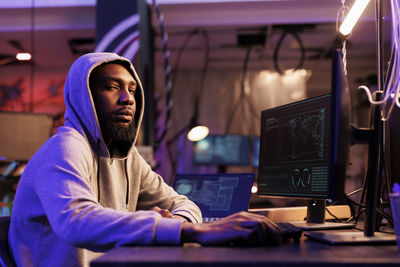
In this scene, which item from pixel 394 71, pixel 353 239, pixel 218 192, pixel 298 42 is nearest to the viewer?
pixel 353 239

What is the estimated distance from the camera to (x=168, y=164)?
5.82 metres

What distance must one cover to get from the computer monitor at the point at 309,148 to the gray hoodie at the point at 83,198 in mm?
348

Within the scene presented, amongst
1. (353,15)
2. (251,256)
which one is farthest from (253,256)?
(353,15)

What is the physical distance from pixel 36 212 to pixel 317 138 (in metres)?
0.87

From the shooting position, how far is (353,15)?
1.40m

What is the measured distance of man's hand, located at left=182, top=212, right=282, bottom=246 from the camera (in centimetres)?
94

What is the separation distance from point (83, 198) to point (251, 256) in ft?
1.47

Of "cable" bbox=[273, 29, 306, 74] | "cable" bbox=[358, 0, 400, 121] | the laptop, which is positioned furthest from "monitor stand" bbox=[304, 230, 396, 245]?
"cable" bbox=[273, 29, 306, 74]

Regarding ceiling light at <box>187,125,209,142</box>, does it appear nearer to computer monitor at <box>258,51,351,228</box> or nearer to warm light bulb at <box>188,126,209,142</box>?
warm light bulb at <box>188,126,209,142</box>

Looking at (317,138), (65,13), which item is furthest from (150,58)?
(317,138)

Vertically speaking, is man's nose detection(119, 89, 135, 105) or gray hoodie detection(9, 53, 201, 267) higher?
man's nose detection(119, 89, 135, 105)

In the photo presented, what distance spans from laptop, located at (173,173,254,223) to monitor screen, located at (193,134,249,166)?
3.62 m

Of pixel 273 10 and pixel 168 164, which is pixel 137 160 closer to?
pixel 273 10

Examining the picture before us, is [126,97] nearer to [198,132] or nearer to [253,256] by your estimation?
[253,256]
